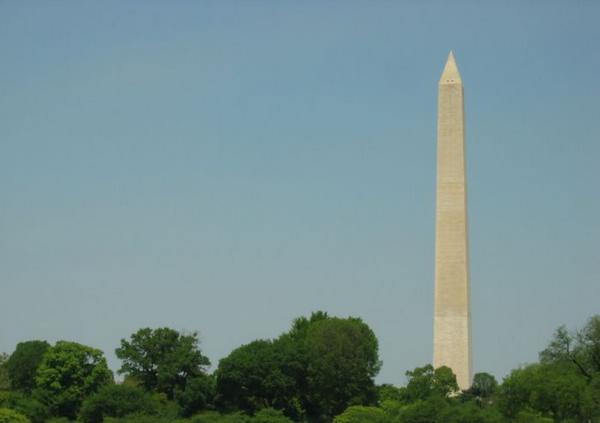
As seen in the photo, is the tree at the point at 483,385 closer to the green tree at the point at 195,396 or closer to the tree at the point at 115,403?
the green tree at the point at 195,396

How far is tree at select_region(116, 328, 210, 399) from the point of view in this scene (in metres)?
79.2

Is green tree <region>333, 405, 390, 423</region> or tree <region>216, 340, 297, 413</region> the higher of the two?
tree <region>216, 340, 297, 413</region>

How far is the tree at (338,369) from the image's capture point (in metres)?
77.0

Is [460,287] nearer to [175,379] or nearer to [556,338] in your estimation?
[556,338]

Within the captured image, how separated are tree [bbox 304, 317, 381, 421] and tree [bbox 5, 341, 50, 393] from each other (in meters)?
19.0

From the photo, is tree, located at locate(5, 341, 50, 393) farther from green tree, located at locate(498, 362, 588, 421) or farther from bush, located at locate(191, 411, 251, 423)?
green tree, located at locate(498, 362, 588, 421)

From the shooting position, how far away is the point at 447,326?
7488cm

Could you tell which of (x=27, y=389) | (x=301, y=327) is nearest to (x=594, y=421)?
(x=301, y=327)

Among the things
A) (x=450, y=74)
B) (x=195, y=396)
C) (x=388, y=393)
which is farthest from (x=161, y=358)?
(x=450, y=74)

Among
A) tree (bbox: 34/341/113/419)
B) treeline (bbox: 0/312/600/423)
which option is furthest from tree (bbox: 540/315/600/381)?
tree (bbox: 34/341/113/419)

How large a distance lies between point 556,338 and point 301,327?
78.8 feet

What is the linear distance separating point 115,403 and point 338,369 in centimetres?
1237

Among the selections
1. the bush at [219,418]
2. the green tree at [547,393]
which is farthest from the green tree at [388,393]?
the green tree at [547,393]

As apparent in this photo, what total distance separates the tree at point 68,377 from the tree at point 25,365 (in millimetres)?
7869
